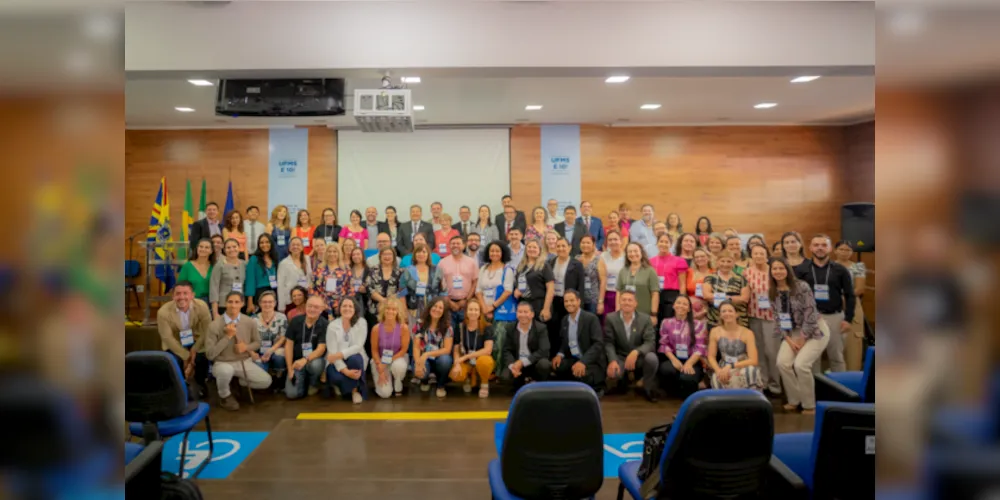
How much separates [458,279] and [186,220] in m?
5.60

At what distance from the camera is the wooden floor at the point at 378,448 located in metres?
3.10

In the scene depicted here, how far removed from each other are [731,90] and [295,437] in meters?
6.15

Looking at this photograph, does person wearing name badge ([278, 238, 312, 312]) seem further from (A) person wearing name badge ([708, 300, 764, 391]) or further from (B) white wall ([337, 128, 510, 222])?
(A) person wearing name badge ([708, 300, 764, 391])

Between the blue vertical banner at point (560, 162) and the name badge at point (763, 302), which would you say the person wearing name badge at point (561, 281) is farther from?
the blue vertical banner at point (560, 162)

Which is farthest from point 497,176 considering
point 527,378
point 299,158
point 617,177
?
point 527,378

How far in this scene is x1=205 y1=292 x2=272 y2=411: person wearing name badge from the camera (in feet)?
15.0

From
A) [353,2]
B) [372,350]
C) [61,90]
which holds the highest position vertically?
[353,2]

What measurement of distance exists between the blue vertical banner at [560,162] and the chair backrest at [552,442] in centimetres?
662

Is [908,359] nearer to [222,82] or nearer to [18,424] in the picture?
[18,424]

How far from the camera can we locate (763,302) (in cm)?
464

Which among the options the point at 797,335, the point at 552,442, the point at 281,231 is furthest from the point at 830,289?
the point at 281,231

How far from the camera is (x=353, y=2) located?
150 inches

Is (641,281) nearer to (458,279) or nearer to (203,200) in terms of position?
(458,279)

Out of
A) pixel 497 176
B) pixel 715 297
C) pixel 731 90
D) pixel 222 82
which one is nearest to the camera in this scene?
pixel 222 82
